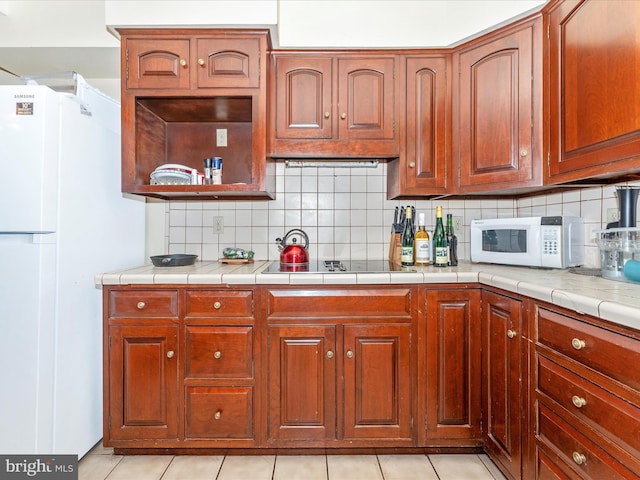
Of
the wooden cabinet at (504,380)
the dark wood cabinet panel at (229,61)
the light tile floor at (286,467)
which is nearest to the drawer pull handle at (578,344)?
the wooden cabinet at (504,380)

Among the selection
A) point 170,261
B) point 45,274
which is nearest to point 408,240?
point 170,261

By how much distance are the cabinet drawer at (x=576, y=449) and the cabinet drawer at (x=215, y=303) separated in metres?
1.24

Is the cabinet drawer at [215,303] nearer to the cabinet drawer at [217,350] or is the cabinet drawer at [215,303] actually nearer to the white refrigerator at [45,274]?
the cabinet drawer at [217,350]

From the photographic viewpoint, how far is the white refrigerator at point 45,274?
4.66ft

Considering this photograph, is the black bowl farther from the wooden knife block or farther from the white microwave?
the white microwave

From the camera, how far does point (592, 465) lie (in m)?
0.99

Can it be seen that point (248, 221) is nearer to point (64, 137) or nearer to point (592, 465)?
point (64, 137)

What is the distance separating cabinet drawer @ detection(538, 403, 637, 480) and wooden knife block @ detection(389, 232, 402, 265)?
3.53 feet

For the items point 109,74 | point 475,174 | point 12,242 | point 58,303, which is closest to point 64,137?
point 12,242

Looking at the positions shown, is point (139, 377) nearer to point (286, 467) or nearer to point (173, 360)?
point (173, 360)

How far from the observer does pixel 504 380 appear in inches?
56.8

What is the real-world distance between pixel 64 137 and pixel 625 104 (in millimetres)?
2200

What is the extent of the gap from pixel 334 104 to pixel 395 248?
0.93 m

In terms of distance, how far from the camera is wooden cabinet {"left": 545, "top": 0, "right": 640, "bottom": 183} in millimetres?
1188
